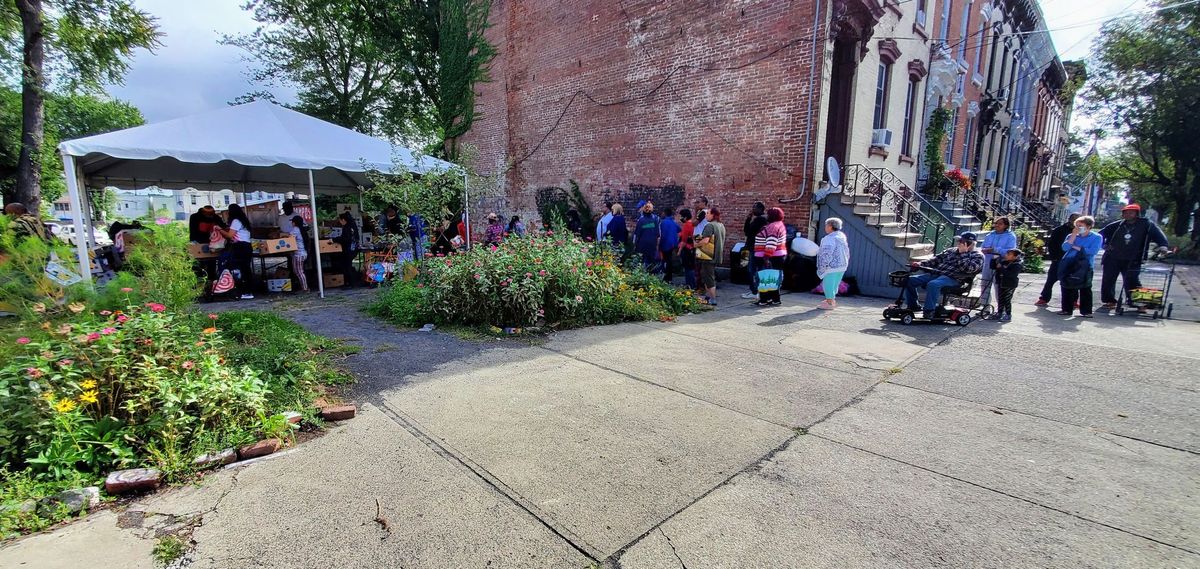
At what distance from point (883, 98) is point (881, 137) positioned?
157cm

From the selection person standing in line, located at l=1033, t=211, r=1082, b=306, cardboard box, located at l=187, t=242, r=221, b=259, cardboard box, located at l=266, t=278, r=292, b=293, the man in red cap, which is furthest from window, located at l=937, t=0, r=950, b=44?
cardboard box, located at l=187, t=242, r=221, b=259

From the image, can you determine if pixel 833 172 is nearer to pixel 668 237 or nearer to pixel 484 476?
pixel 668 237

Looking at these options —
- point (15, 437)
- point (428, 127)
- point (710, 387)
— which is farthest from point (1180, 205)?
point (15, 437)

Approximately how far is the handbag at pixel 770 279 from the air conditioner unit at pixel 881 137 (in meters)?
6.01

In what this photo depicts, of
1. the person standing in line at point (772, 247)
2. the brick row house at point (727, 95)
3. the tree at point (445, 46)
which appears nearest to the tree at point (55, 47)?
the tree at point (445, 46)

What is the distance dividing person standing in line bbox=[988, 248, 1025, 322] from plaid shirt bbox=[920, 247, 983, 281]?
86 cm

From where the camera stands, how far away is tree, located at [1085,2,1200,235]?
1873 centimetres

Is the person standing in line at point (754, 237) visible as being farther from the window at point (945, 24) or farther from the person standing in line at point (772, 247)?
the window at point (945, 24)

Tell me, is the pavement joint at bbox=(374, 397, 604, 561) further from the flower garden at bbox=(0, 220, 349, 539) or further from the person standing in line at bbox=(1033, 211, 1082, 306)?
the person standing in line at bbox=(1033, 211, 1082, 306)

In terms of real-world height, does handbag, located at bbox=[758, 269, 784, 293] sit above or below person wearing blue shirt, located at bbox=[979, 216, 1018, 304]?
below

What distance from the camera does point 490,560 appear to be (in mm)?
2338

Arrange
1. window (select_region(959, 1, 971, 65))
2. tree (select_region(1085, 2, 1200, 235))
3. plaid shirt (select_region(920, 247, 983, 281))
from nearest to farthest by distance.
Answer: plaid shirt (select_region(920, 247, 983, 281)) < window (select_region(959, 1, 971, 65)) < tree (select_region(1085, 2, 1200, 235))

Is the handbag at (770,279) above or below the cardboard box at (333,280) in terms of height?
above

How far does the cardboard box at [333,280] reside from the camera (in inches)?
409
